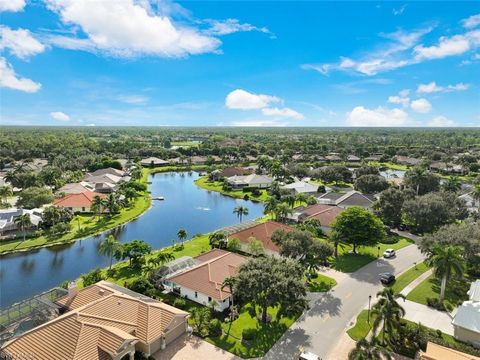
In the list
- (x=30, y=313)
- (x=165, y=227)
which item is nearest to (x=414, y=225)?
(x=165, y=227)

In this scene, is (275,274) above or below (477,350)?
above

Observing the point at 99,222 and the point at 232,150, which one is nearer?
the point at 99,222

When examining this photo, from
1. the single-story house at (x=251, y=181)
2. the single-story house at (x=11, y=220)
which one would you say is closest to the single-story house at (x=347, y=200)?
the single-story house at (x=251, y=181)

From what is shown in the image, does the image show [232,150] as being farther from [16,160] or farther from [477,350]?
[477,350]

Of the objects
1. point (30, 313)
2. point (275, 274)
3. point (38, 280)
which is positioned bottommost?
point (38, 280)

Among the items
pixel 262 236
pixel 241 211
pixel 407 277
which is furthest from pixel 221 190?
pixel 407 277

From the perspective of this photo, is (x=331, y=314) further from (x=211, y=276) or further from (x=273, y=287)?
(x=211, y=276)
